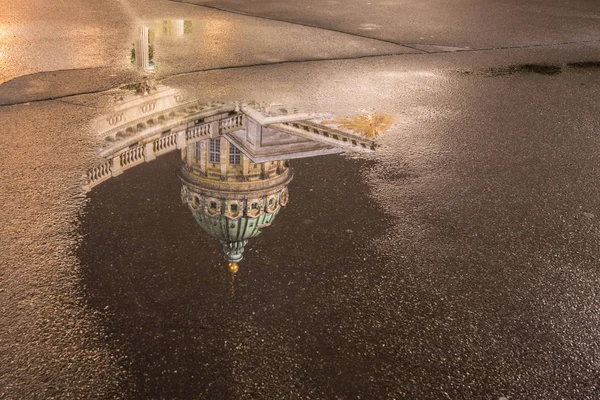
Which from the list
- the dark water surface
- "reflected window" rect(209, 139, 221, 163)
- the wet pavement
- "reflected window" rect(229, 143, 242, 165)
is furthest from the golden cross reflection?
the dark water surface

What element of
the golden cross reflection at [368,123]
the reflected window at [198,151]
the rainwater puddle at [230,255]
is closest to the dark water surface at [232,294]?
the rainwater puddle at [230,255]

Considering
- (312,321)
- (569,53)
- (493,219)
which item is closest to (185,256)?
(312,321)

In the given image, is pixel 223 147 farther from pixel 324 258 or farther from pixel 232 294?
pixel 232 294

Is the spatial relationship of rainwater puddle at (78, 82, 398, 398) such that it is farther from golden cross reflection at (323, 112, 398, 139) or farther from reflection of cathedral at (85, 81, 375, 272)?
golden cross reflection at (323, 112, 398, 139)

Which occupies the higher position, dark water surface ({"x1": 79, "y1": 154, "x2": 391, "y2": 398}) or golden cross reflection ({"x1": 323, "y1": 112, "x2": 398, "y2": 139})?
golden cross reflection ({"x1": 323, "y1": 112, "x2": 398, "y2": 139})

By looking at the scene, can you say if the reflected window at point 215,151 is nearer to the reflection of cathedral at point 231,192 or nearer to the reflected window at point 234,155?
the reflection of cathedral at point 231,192
